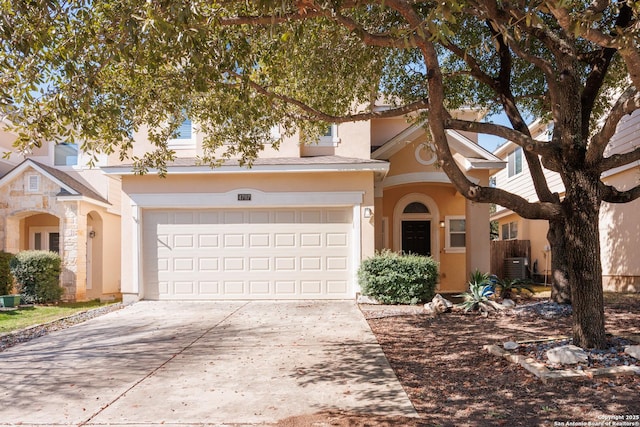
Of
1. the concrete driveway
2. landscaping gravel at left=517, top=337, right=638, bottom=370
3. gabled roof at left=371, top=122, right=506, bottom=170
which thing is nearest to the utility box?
gabled roof at left=371, top=122, right=506, bottom=170

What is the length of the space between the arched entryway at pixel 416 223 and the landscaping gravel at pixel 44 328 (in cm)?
879

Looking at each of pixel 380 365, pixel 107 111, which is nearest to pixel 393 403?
pixel 380 365

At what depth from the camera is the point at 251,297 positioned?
41.4ft

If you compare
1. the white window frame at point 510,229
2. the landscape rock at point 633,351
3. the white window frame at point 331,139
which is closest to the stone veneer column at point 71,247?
the white window frame at point 331,139

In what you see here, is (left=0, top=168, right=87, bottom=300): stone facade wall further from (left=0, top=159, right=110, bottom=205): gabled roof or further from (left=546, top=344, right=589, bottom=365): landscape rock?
(left=546, top=344, right=589, bottom=365): landscape rock

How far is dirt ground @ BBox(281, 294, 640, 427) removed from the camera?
4309mm

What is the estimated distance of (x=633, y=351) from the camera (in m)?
5.67

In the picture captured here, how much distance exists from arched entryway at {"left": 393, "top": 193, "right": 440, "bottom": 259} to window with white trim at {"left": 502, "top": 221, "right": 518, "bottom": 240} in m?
8.48

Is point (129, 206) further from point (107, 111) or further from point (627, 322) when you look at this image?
point (627, 322)

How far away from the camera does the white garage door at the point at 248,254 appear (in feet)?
41.2

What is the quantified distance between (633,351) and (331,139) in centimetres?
919

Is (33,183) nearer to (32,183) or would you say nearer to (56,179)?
(32,183)

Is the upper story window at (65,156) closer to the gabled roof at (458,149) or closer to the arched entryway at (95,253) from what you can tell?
the arched entryway at (95,253)

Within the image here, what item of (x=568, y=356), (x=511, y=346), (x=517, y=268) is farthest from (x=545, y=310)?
(x=517, y=268)
